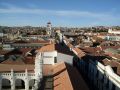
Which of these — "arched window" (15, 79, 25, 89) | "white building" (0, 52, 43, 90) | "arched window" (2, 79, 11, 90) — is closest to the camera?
"white building" (0, 52, 43, 90)

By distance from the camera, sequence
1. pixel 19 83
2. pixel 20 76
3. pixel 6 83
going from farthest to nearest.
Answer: pixel 19 83
pixel 6 83
pixel 20 76

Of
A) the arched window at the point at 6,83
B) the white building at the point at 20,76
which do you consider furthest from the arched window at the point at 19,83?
the arched window at the point at 6,83

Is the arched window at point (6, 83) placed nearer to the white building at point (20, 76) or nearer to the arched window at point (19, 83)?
the white building at point (20, 76)

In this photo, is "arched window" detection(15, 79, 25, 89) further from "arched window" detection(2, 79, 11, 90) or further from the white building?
"arched window" detection(2, 79, 11, 90)

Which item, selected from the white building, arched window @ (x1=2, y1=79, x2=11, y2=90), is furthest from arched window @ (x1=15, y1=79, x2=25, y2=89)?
arched window @ (x1=2, y1=79, x2=11, y2=90)

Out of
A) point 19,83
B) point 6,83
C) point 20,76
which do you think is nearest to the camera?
point 20,76

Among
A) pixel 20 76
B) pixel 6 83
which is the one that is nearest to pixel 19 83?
pixel 6 83

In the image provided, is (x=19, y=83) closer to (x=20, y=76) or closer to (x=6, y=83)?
(x=6, y=83)

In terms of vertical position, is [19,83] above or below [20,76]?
below

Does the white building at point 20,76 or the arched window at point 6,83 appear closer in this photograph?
the white building at point 20,76

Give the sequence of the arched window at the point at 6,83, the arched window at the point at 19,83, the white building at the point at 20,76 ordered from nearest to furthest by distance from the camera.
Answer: the white building at the point at 20,76 → the arched window at the point at 6,83 → the arched window at the point at 19,83

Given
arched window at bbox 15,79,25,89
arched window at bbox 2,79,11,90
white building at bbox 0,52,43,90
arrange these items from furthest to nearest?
arched window at bbox 15,79,25,89, arched window at bbox 2,79,11,90, white building at bbox 0,52,43,90

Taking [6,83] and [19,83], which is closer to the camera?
[6,83]

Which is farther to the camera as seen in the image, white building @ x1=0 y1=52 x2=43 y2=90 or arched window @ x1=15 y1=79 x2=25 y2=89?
arched window @ x1=15 y1=79 x2=25 y2=89
